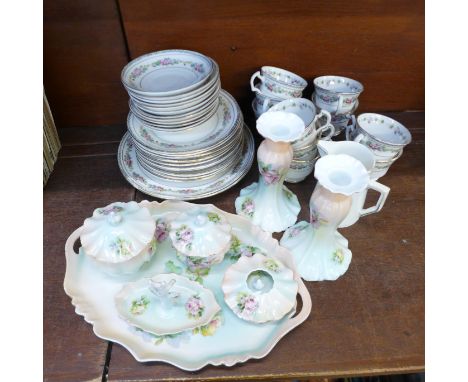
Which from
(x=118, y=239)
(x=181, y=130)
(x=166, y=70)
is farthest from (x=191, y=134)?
(x=118, y=239)

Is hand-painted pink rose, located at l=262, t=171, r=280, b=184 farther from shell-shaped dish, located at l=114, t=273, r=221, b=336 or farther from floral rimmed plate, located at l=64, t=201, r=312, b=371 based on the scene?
shell-shaped dish, located at l=114, t=273, r=221, b=336

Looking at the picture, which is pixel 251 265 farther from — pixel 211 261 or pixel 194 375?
pixel 194 375

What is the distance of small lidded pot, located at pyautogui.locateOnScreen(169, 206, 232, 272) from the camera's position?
2.03 ft

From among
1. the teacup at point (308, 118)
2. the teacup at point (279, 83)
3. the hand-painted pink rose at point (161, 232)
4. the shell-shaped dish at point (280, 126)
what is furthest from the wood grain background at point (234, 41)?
the hand-painted pink rose at point (161, 232)

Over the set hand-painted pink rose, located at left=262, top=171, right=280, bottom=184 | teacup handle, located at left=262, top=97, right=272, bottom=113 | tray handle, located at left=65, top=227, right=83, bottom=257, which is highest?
teacup handle, located at left=262, top=97, right=272, bottom=113

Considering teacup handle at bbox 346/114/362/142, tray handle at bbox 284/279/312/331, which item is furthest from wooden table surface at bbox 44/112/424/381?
teacup handle at bbox 346/114/362/142

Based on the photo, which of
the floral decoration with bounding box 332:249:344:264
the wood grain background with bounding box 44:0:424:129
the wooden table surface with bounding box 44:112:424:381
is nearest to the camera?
the wooden table surface with bounding box 44:112:424:381

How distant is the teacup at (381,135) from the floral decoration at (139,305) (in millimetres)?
Result: 460

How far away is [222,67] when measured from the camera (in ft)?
2.82

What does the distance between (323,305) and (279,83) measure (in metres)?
0.43

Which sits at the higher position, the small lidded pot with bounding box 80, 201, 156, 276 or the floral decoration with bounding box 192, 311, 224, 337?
the small lidded pot with bounding box 80, 201, 156, 276

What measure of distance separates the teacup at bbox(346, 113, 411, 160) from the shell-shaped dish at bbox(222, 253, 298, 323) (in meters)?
0.28

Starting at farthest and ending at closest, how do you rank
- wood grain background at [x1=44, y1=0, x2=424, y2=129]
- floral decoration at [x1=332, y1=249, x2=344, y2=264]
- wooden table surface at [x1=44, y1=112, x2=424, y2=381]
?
wood grain background at [x1=44, y1=0, x2=424, y2=129] → floral decoration at [x1=332, y1=249, x2=344, y2=264] → wooden table surface at [x1=44, y1=112, x2=424, y2=381]

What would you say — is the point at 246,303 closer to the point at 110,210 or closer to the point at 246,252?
the point at 246,252
